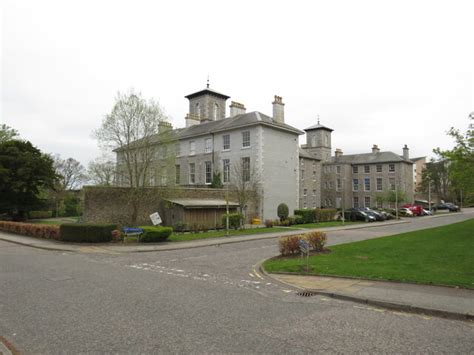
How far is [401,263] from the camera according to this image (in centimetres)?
1243

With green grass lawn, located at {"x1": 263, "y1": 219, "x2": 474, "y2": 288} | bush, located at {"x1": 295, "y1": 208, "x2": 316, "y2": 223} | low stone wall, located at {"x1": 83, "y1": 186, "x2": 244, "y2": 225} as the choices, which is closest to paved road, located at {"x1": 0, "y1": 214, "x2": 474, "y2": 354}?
green grass lawn, located at {"x1": 263, "y1": 219, "x2": 474, "y2": 288}

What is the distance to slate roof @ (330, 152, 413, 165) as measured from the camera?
68.3m

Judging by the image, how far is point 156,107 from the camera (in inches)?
1126

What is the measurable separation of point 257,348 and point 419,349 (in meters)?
2.61

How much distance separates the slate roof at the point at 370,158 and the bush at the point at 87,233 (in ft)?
198

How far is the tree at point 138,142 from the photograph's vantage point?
2780 cm

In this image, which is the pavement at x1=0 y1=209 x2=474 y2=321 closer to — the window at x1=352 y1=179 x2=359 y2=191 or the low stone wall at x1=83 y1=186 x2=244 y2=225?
the low stone wall at x1=83 y1=186 x2=244 y2=225

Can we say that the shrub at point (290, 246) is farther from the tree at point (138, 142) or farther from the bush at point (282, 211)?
the bush at point (282, 211)

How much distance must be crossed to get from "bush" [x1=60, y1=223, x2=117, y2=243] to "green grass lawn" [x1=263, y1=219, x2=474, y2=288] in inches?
486

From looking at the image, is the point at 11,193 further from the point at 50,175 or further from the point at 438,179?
the point at 438,179

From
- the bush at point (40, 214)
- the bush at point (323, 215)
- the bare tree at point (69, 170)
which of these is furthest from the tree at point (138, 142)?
the bare tree at point (69, 170)

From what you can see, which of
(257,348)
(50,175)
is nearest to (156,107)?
(50,175)

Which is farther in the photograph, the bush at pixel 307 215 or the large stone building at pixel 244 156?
the bush at pixel 307 215

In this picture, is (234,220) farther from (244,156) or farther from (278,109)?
(278,109)
